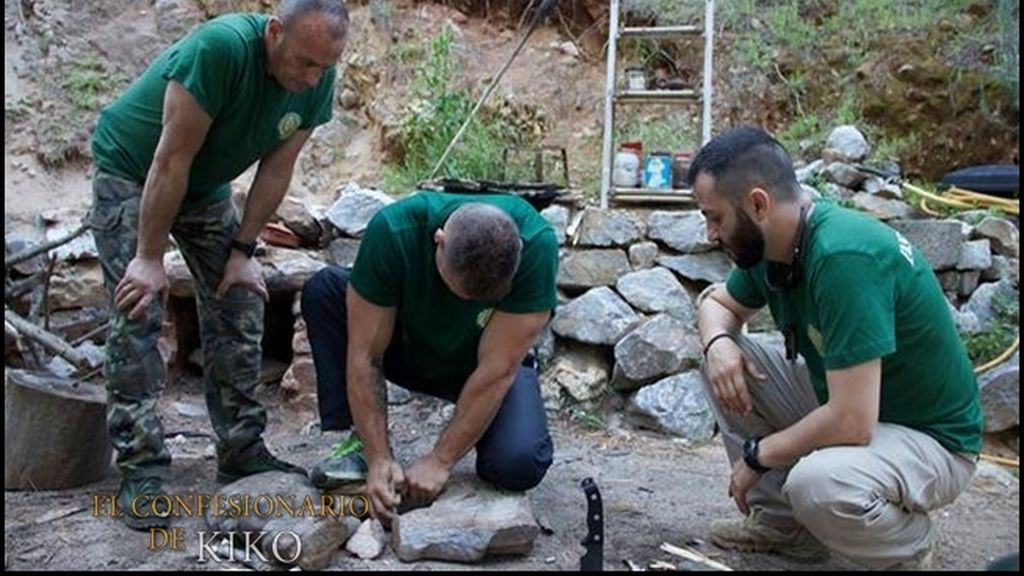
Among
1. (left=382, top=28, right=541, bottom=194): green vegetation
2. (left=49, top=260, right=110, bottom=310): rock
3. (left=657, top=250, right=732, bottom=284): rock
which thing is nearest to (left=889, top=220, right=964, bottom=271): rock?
(left=657, top=250, right=732, bottom=284): rock

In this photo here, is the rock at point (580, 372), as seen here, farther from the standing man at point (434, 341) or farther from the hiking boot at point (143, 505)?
the hiking boot at point (143, 505)

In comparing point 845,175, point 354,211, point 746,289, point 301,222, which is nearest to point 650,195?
point 845,175

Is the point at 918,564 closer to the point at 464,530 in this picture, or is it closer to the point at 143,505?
the point at 464,530

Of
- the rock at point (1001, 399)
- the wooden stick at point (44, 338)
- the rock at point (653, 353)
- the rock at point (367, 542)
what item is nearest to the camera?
the rock at point (367, 542)

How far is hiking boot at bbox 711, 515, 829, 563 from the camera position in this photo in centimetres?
229

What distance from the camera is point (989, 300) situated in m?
3.97

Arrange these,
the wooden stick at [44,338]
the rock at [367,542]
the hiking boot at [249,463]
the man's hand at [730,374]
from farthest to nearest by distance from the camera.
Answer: the wooden stick at [44,338]
the hiking boot at [249,463]
the man's hand at [730,374]
the rock at [367,542]

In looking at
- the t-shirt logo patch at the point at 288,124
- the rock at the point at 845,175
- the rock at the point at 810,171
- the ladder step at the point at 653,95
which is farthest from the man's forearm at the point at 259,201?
the rock at the point at 845,175

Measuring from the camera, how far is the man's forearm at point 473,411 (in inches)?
89.8

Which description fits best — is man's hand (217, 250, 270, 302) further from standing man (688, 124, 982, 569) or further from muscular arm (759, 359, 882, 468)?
muscular arm (759, 359, 882, 468)

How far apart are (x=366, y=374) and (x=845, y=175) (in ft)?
10.2

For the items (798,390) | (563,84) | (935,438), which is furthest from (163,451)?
(563,84)

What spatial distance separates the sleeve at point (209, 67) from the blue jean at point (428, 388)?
56cm

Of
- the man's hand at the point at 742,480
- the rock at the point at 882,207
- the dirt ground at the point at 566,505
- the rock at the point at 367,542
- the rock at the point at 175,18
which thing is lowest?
the dirt ground at the point at 566,505
